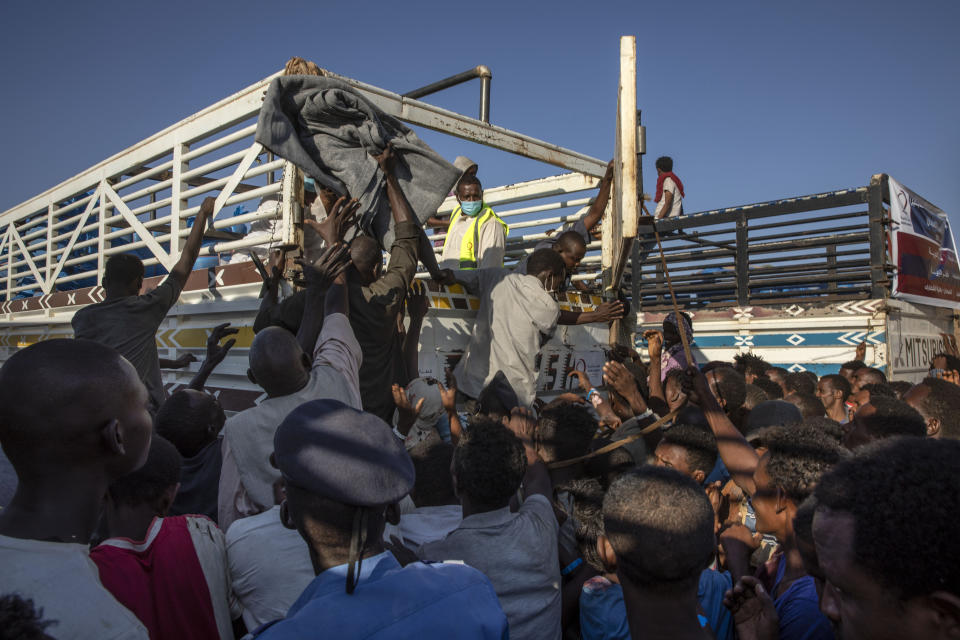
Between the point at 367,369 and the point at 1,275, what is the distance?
7.94 meters

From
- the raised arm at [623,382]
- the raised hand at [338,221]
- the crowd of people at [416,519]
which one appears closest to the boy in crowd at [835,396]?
the crowd of people at [416,519]

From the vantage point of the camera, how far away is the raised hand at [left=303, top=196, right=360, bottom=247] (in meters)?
3.33

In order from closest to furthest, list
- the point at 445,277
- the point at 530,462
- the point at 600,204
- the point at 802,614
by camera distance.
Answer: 1. the point at 802,614
2. the point at 530,462
3. the point at 445,277
4. the point at 600,204

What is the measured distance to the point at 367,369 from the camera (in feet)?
12.1

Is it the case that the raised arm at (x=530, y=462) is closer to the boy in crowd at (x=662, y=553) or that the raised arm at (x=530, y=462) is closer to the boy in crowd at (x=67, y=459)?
the boy in crowd at (x=662, y=553)

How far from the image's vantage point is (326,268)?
10.1 feet

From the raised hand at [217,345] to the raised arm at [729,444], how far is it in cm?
298

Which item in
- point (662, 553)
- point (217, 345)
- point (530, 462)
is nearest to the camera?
point (662, 553)

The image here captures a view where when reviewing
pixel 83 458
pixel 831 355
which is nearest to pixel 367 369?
pixel 83 458

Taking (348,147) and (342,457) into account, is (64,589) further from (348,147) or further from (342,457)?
(348,147)

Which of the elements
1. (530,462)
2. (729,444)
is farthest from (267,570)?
(729,444)

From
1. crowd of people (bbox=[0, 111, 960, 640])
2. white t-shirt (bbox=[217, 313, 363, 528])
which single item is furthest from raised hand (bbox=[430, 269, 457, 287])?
white t-shirt (bbox=[217, 313, 363, 528])

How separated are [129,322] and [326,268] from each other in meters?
1.62

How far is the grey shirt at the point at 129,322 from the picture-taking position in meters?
3.73
